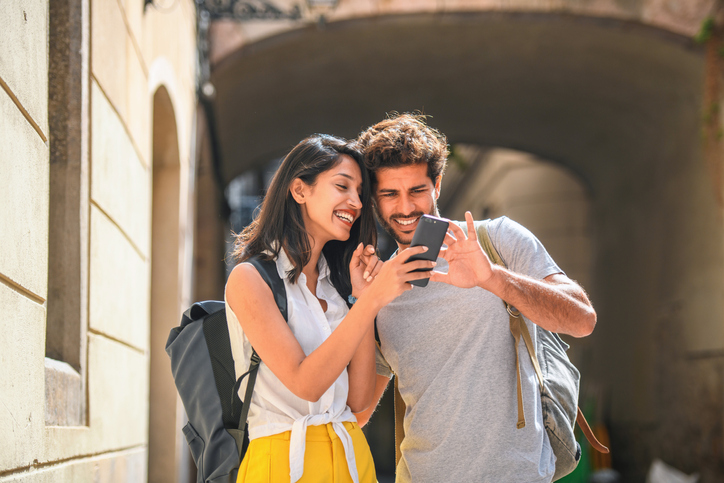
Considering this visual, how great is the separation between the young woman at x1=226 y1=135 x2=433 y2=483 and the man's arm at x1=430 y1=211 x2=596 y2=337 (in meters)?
0.22

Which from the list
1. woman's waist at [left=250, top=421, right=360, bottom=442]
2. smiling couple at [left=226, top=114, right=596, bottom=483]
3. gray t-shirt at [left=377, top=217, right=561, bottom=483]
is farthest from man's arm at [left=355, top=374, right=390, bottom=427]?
woman's waist at [left=250, top=421, right=360, bottom=442]

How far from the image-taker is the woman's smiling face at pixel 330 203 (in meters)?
2.51

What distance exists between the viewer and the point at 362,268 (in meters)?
2.49

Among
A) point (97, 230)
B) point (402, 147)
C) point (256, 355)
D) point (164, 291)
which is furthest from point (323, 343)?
point (164, 291)

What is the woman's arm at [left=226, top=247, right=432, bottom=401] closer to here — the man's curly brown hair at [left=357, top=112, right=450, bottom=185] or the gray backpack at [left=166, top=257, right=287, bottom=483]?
the gray backpack at [left=166, top=257, right=287, bottom=483]

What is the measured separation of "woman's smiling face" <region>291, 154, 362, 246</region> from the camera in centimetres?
251

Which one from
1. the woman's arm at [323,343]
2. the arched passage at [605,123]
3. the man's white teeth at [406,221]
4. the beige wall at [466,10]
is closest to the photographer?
the woman's arm at [323,343]

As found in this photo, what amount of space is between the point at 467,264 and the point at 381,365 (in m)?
0.67

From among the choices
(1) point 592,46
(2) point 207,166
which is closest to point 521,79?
(1) point 592,46

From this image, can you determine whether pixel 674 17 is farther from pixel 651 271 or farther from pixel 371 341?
pixel 371 341

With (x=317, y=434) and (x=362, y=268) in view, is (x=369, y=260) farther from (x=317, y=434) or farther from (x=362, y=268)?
(x=317, y=434)

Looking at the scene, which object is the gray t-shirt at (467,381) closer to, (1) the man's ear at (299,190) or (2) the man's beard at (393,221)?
(2) the man's beard at (393,221)

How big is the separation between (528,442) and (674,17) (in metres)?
6.37

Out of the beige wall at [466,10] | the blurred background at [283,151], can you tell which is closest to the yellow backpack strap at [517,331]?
the blurred background at [283,151]
